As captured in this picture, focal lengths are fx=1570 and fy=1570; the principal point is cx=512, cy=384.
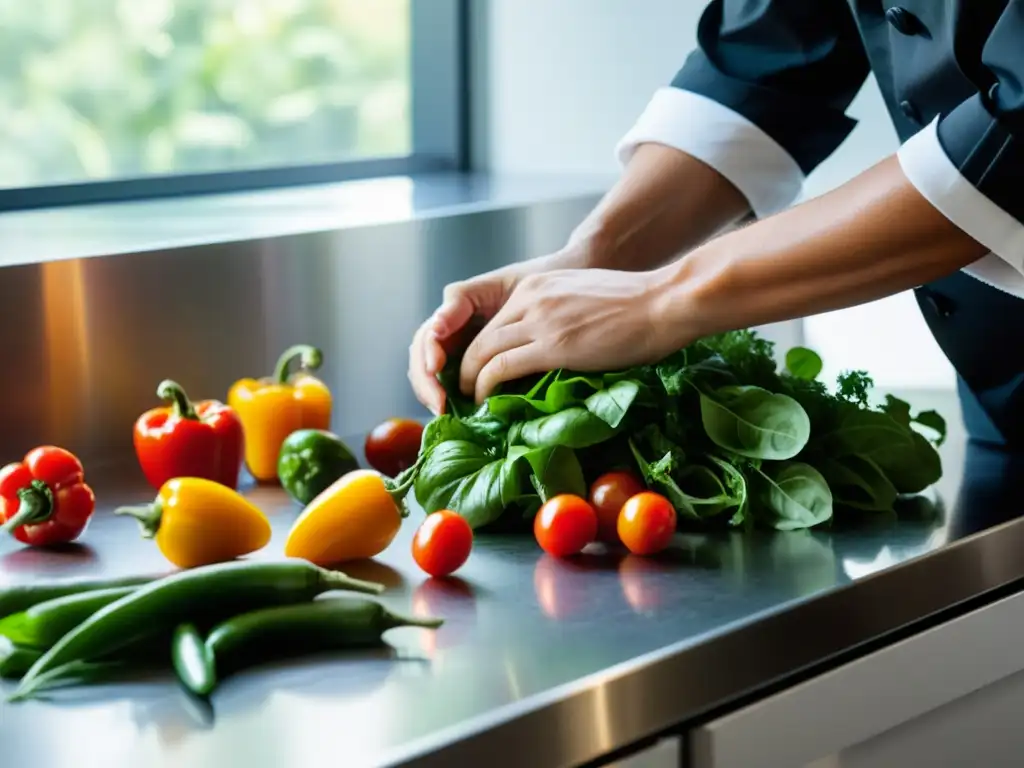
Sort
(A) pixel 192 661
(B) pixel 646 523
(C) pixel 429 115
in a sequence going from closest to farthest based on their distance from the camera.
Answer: (A) pixel 192 661 < (B) pixel 646 523 < (C) pixel 429 115

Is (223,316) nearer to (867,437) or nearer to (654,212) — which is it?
(654,212)

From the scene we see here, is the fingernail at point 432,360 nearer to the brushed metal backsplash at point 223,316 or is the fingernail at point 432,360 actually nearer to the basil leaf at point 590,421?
the basil leaf at point 590,421

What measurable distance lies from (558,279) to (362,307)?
47 cm

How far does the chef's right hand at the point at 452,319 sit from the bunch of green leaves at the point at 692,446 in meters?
0.08

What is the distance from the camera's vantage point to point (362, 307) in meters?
1.68

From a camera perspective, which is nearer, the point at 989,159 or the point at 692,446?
the point at 989,159

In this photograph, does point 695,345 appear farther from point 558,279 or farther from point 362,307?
point 362,307

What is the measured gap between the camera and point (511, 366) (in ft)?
4.03

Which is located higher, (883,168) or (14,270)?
(883,168)

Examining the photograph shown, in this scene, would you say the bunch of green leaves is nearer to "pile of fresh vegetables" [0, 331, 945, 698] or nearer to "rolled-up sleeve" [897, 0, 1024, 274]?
"pile of fresh vegetables" [0, 331, 945, 698]

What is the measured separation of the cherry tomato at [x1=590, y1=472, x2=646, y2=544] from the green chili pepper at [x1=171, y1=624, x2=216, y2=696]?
1.12 feet

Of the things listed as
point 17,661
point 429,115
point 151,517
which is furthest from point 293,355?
point 429,115

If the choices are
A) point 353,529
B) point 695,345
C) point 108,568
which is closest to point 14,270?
point 108,568

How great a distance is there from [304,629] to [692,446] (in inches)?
14.9
